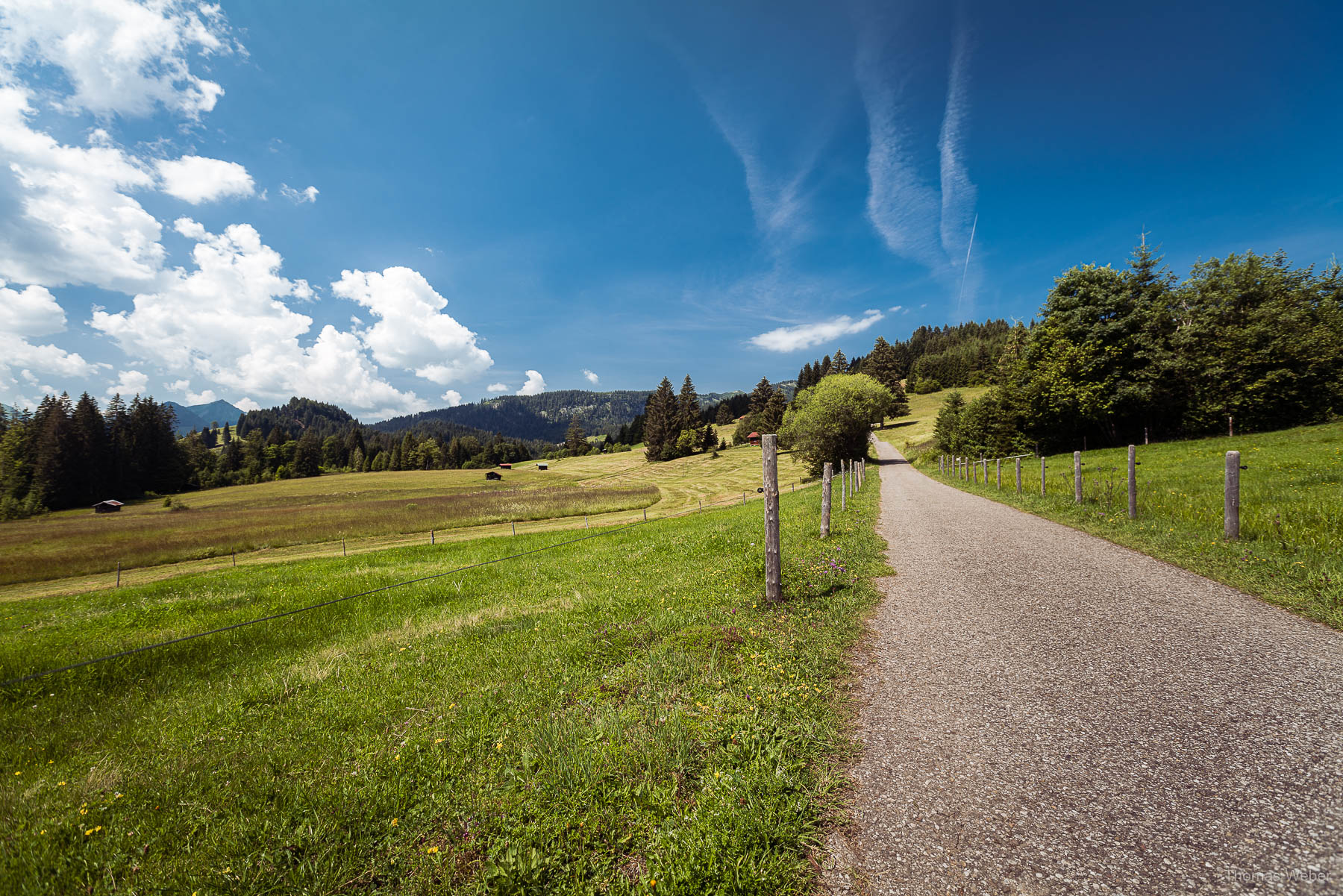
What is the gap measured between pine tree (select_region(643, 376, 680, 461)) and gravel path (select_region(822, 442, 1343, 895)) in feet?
271

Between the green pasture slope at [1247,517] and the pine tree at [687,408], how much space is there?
237ft

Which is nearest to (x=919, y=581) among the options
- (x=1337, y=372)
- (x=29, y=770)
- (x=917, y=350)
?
(x=29, y=770)

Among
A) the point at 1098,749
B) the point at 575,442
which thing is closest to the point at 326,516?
the point at 1098,749

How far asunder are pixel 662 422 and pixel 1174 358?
226 ft

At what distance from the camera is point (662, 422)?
90875 millimetres

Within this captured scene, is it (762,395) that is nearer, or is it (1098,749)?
(1098,749)

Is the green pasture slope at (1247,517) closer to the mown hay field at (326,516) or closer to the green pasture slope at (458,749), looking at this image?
the green pasture slope at (458,749)

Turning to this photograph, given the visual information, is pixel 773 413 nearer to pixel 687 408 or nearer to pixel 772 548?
pixel 687 408

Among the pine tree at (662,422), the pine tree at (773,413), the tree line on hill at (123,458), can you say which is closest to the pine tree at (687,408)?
the pine tree at (662,422)

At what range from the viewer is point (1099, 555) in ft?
29.6

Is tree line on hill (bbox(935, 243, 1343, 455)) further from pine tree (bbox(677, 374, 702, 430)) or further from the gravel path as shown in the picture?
pine tree (bbox(677, 374, 702, 430))

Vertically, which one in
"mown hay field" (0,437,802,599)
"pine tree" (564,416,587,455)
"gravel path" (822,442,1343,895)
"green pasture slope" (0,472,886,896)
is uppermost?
"pine tree" (564,416,587,455)

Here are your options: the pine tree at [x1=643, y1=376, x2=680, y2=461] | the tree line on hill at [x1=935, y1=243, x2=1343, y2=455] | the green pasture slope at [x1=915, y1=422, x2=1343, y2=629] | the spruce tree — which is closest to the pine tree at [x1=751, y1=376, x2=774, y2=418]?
the spruce tree

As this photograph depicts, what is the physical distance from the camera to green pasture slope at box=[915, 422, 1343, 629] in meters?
6.65
